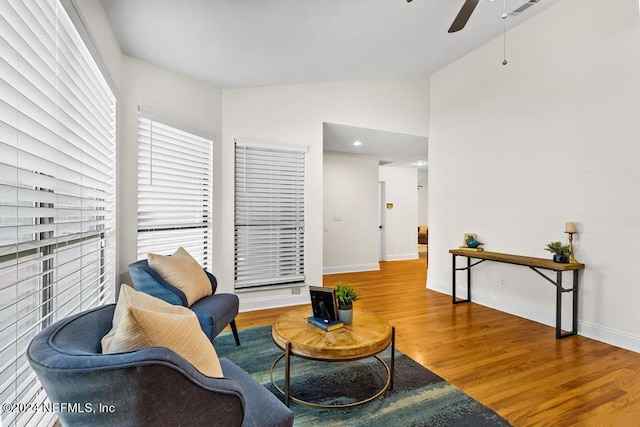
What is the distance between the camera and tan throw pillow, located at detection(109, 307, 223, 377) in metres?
0.96

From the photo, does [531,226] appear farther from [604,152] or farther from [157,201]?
[157,201]

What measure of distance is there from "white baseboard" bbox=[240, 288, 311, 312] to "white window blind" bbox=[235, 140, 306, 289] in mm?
173

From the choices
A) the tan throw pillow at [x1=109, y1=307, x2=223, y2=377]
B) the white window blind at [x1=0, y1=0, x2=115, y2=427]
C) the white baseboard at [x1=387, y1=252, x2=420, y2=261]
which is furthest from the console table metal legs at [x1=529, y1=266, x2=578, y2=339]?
the white baseboard at [x1=387, y1=252, x2=420, y2=261]

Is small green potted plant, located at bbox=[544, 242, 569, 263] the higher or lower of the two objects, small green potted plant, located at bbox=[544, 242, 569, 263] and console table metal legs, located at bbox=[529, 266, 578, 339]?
the higher

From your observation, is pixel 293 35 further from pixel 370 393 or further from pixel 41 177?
pixel 370 393

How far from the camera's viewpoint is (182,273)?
241 cm

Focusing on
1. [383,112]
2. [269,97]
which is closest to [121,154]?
[269,97]

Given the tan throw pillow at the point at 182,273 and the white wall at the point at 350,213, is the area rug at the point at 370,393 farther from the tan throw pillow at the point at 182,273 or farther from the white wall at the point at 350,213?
the white wall at the point at 350,213

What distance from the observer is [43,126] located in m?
1.27

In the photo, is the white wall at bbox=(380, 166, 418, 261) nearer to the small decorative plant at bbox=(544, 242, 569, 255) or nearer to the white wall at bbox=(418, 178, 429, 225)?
the white wall at bbox=(418, 178, 429, 225)

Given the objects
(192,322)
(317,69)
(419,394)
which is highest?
(317,69)

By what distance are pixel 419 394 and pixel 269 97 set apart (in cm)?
342

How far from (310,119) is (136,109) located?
6.63ft

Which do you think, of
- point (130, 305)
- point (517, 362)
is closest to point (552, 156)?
point (517, 362)
